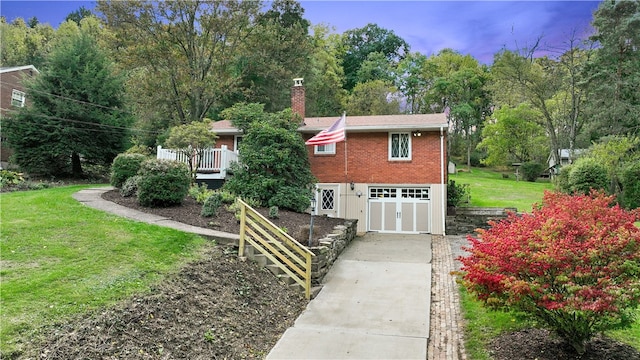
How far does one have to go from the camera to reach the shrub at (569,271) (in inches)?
182

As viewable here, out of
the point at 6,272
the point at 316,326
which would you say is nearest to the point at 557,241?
the point at 316,326

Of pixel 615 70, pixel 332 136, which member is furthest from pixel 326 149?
pixel 615 70

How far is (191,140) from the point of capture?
1484 cm

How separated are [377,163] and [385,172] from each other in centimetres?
53

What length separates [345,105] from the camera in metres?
36.1

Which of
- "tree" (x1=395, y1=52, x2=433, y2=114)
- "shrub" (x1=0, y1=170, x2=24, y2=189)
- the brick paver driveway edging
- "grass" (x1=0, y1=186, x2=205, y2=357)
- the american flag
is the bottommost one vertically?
the brick paver driveway edging

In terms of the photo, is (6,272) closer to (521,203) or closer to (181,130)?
(181,130)

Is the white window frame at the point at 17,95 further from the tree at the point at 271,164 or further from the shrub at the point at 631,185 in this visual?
the shrub at the point at 631,185

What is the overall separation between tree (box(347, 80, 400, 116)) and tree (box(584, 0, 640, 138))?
47.8ft

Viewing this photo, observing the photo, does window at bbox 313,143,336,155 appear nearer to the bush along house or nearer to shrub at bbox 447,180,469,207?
the bush along house

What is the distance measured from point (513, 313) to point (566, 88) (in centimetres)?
2900

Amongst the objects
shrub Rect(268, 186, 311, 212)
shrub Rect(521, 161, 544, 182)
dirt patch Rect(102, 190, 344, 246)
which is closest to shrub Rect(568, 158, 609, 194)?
dirt patch Rect(102, 190, 344, 246)

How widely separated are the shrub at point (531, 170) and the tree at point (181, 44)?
25.3m

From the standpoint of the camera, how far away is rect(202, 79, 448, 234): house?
16.2m
